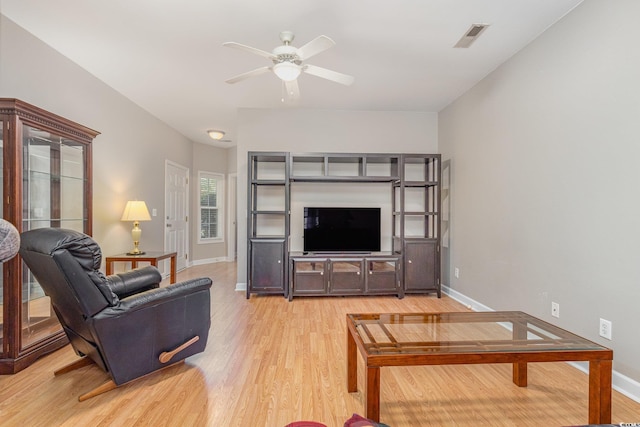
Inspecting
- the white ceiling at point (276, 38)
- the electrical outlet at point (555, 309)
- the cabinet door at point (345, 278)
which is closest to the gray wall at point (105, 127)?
the white ceiling at point (276, 38)

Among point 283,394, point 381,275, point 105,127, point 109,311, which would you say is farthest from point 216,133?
point 283,394

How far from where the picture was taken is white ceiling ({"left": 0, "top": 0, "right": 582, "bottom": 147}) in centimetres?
234

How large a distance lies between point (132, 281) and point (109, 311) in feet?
1.96

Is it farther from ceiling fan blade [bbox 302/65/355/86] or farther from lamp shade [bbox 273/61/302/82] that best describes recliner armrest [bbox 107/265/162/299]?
ceiling fan blade [bbox 302/65/355/86]

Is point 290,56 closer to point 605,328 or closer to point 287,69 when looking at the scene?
point 287,69

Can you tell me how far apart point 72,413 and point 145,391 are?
35cm

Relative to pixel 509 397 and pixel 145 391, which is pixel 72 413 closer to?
pixel 145 391

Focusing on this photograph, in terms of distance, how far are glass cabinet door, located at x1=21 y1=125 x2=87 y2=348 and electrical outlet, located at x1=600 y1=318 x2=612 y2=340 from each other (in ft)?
12.9

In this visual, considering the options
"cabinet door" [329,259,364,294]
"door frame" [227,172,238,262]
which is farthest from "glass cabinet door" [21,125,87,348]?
"door frame" [227,172,238,262]

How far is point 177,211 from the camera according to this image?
599 cm

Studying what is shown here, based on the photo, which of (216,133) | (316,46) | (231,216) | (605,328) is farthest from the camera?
(231,216)

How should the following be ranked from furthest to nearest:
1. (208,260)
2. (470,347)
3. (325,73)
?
(208,260) → (325,73) → (470,347)

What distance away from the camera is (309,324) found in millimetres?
A: 3211

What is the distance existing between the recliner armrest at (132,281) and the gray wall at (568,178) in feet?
10.4
